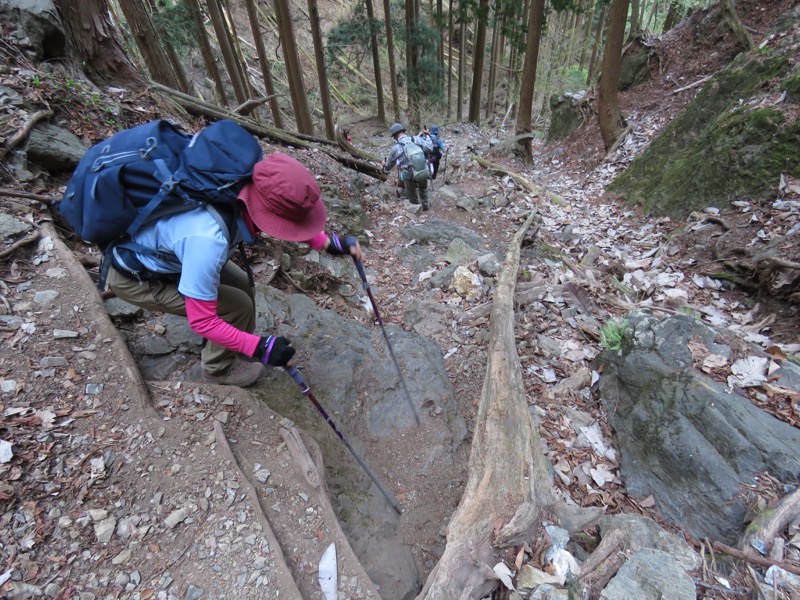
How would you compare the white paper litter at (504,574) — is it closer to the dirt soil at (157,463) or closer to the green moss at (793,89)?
the dirt soil at (157,463)

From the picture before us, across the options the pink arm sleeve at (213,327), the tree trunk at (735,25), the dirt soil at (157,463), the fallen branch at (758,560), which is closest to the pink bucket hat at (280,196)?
the pink arm sleeve at (213,327)

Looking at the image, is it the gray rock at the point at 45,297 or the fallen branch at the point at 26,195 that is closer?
the gray rock at the point at 45,297

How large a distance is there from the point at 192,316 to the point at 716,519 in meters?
3.76

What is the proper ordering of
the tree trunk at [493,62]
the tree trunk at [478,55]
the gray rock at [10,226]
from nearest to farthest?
1. the gray rock at [10,226]
2. the tree trunk at [478,55]
3. the tree trunk at [493,62]

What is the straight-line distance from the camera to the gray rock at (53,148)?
4.06m

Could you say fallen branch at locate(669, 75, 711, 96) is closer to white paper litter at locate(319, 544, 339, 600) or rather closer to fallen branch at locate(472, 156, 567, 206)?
fallen branch at locate(472, 156, 567, 206)

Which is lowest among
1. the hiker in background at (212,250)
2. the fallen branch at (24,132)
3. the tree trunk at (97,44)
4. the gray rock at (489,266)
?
the gray rock at (489,266)

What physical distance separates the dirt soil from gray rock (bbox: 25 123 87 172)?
8.8 inches

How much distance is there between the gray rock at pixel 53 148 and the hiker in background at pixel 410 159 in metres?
6.33

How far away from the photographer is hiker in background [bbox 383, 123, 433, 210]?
30.1ft

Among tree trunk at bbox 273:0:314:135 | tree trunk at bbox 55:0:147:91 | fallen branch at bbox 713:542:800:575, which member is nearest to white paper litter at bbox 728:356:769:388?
fallen branch at bbox 713:542:800:575

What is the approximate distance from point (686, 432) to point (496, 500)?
1.71 meters

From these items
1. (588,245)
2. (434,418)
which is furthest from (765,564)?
(588,245)

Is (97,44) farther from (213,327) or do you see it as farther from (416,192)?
(416,192)
